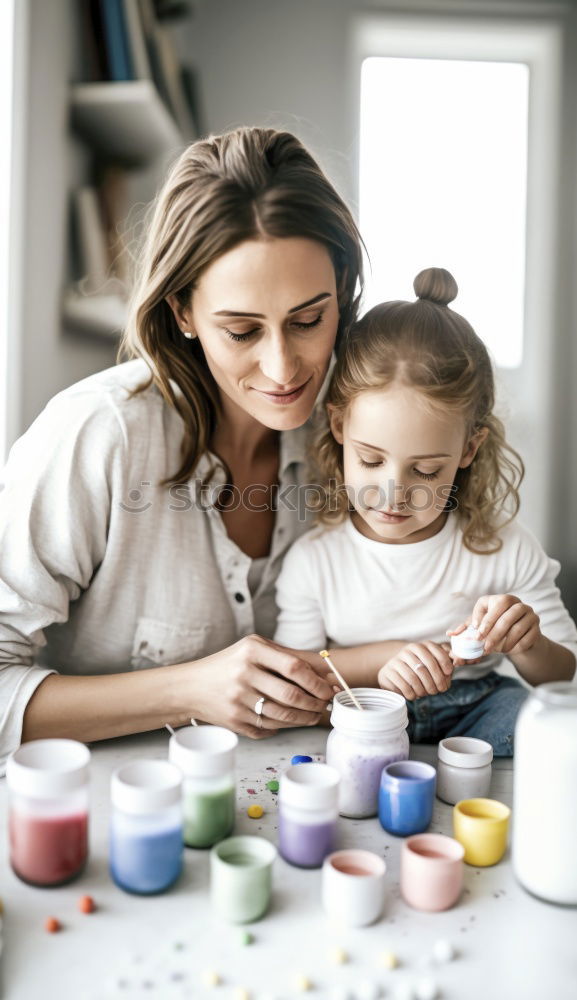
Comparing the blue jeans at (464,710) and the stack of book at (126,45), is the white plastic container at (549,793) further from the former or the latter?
the stack of book at (126,45)

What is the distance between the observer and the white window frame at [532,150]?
3.57 metres

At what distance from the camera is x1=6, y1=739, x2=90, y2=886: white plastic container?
84 cm

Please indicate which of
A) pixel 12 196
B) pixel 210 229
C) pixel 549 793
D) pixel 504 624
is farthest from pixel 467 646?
pixel 12 196

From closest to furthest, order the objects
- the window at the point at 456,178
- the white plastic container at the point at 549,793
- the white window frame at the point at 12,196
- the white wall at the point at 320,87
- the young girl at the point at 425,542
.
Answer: the white plastic container at the point at 549,793, the young girl at the point at 425,542, the white window frame at the point at 12,196, the white wall at the point at 320,87, the window at the point at 456,178

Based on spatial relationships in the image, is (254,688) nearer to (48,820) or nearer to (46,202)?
(48,820)

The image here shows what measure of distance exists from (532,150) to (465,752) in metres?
3.21

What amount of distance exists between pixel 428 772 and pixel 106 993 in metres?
0.44

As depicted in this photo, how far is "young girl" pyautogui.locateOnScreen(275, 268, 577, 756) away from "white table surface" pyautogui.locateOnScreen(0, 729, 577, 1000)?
0.36 m

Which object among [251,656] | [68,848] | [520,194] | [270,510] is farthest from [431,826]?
[520,194]

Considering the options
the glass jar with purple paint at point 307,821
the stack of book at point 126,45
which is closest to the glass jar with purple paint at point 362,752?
the glass jar with purple paint at point 307,821

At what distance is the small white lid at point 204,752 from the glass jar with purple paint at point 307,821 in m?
0.07

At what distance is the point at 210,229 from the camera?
47.7 inches

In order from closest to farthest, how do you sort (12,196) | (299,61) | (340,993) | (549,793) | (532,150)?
(340,993) < (549,793) < (12,196) < (299,61) < (532,150)

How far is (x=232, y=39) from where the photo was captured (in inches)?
138
